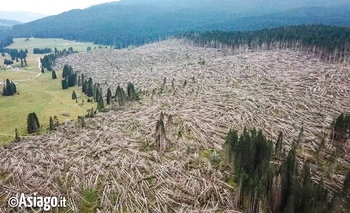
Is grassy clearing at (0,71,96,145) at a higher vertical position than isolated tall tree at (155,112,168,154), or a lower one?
lower

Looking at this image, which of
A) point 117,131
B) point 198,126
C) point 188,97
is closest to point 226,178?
point 198,126

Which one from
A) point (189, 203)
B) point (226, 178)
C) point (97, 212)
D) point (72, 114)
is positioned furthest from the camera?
point (72, 114)

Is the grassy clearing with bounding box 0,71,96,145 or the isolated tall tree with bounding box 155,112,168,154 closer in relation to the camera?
the isolated tall tree with bounding box 155,112,168,154

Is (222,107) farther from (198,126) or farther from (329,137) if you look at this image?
(329,137)

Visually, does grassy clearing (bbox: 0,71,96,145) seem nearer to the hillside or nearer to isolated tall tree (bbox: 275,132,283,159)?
the hillside

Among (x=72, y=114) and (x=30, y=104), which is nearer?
(x=72, y=114)

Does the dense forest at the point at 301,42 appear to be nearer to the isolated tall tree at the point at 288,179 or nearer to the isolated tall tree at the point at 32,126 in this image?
the isolated tall tree at the point at 288,179

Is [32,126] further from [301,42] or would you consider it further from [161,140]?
A: [301,42]

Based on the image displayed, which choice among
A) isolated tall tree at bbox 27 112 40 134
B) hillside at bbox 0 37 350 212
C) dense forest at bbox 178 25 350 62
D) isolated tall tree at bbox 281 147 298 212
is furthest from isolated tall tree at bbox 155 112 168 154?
dense forest at bbox 178 25 350 62
